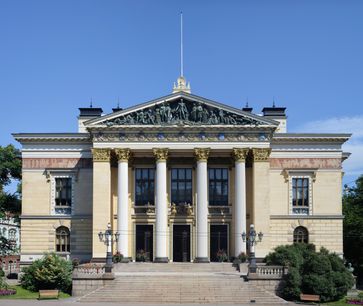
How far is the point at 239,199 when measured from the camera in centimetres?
5791

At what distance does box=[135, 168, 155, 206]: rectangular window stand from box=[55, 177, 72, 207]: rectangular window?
6374 millimetres

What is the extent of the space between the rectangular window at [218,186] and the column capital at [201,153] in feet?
10.1

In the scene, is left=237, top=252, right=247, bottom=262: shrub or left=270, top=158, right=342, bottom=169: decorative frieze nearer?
left=237, top=252, right=247, bottom=262: shrub

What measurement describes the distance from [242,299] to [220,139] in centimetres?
1747

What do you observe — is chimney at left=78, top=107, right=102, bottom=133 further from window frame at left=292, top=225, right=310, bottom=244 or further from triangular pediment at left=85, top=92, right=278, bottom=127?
window frame at left=292, top=225, right=310, bottom=244

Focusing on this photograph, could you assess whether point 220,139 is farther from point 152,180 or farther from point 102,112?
point 102,112

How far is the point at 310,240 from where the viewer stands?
2391 inches

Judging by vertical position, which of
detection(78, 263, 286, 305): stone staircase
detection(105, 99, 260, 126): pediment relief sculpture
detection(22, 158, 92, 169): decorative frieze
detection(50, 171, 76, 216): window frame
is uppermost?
detection(105, 99, 260, 126): pediment relief sculpture

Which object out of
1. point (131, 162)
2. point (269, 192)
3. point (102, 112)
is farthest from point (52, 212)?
point (269, 192)

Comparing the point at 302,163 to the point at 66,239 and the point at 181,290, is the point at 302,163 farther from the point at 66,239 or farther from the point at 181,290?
the point at 66,239

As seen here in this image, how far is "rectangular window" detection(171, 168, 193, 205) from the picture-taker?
2394 inches

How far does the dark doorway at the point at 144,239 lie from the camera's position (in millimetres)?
60281

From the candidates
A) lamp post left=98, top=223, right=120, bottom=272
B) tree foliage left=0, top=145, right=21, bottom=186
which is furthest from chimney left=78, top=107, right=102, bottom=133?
lamp post left=98, top=223, right=120, bottom=272

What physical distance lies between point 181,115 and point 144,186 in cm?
776
